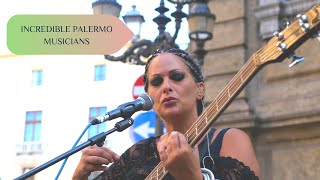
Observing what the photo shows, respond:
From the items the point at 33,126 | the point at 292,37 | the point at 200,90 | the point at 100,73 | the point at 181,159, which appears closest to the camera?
the point at 181,159

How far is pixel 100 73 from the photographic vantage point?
91.1ft

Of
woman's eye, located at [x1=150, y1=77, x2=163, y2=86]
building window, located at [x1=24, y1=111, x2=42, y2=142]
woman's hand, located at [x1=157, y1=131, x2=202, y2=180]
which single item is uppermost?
woman's eye, located at [x1=150, y1=77, x2=163, y2=86]

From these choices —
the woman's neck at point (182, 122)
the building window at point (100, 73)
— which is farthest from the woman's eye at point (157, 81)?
the building window at point (100, 73)

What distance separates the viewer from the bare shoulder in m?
2.34

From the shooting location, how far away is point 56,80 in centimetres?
2831

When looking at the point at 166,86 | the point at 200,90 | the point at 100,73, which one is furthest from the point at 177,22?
the point at 100,73

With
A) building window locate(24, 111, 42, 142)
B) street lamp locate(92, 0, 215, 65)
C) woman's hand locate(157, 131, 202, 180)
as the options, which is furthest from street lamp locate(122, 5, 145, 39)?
building window locate(24, 111, 42, 142)

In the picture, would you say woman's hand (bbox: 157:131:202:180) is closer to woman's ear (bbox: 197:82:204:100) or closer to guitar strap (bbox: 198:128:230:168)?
guitar strap (bbox: 198:128:230:168)

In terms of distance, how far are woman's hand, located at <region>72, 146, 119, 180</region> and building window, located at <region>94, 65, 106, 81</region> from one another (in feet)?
81.9

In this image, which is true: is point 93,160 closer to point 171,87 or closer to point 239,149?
point 171,87

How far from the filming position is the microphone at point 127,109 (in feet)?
8.20

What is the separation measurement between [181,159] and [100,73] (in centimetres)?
2589

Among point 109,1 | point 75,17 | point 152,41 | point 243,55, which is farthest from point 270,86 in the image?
point 75,17

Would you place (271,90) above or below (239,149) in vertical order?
above
